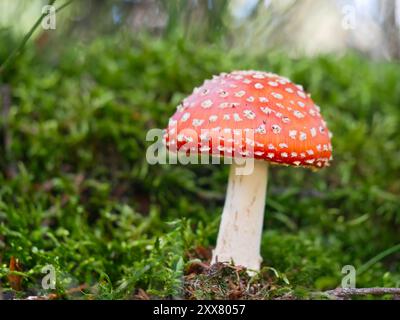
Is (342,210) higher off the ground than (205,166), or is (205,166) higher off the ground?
(205,166)

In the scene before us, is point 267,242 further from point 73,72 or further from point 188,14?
point 73,72

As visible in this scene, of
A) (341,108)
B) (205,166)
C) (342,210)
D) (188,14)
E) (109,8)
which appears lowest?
(342,210)

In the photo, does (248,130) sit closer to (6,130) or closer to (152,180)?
(152,180)

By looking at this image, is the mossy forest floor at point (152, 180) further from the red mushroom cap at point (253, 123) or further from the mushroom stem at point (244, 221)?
the red mushroom cap at point (253, 123)

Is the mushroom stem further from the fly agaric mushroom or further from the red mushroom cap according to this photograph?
the red mushroom cap

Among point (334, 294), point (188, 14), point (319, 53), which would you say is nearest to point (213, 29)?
point (188, 14)

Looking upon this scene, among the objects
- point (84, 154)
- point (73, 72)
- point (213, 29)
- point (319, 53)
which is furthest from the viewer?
point (319, 53)

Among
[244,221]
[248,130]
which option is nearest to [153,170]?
[244,221]
